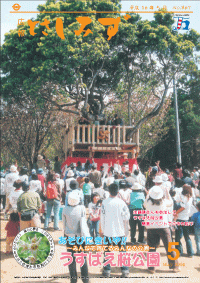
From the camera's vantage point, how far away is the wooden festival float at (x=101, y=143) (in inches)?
567

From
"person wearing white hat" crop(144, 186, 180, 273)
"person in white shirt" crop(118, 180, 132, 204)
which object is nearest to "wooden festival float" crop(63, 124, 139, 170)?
"person in white shirt" crop(118, 180, 132, 204)

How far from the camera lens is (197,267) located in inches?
223

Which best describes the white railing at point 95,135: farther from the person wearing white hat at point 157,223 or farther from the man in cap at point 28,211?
the person wearing white hat at point 157,223

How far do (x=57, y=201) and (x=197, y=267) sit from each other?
12.2ft

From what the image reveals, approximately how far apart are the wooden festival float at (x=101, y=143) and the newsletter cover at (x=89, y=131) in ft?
0.16

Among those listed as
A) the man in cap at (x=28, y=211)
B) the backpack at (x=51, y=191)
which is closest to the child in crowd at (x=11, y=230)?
the man in cap at (x=28, y=211)

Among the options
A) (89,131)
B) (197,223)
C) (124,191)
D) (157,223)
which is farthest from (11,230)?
(89,131)

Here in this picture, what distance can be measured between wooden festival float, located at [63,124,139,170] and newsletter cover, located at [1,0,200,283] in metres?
0.05

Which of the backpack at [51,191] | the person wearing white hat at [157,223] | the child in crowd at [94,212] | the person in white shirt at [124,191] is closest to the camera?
the person wearing white hat at [157,223]

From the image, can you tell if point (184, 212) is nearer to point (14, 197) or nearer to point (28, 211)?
point (28, 211)

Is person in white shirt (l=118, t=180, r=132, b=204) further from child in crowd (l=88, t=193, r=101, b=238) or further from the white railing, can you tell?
the white railing

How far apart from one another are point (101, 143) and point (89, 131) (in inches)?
31.3

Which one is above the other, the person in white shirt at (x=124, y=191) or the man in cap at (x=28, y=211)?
the person in white shirt at (x=124, y=191)

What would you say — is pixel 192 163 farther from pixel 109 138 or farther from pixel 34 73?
pixel 34 73
